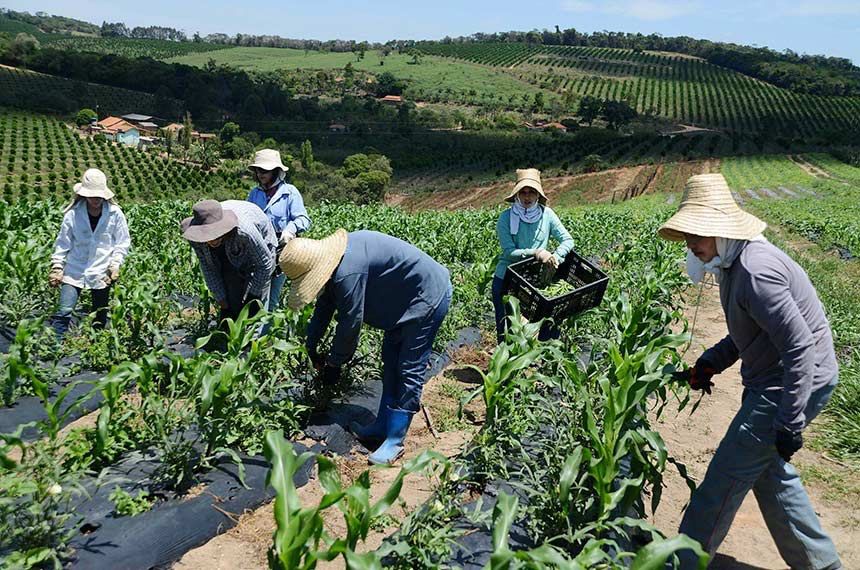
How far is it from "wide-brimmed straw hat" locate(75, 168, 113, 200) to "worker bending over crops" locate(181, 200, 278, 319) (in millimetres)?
1018

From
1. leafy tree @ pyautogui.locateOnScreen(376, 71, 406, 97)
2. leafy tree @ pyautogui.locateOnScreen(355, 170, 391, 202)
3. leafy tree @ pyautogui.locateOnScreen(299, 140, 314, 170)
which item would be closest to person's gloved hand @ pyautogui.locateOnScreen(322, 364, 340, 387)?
leafy tree @ pyautogui.locateOnScreen(355, 170, 391, 202)

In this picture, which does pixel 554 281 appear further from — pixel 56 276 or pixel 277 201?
pixel 56 276

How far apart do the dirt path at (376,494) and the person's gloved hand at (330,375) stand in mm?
523

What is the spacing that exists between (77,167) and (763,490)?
203 ft

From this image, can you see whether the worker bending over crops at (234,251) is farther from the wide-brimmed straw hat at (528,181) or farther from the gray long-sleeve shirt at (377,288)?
the wide-brimmed straw hat at (528,181)

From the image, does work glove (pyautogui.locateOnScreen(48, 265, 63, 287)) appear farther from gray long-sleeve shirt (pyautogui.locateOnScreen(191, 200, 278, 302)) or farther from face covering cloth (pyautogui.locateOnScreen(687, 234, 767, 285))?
face covering cloth (pyautogui.locateOnScreen(687, 234, 767, 285))

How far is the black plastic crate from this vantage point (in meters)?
4.31

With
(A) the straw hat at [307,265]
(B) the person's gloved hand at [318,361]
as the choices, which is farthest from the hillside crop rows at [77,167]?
(A) the straw hat at [307,265]

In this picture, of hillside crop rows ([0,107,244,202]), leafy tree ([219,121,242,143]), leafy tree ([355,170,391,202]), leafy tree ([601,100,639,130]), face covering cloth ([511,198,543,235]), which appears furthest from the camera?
leafy tree ([601,100,639,130])

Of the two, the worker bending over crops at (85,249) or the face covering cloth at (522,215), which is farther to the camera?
the face covering cloth at (522,215)

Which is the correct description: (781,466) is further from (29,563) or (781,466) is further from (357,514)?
(29,563)

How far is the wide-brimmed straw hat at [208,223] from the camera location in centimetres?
385

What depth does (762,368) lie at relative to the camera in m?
2.78

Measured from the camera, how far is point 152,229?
362 inches
